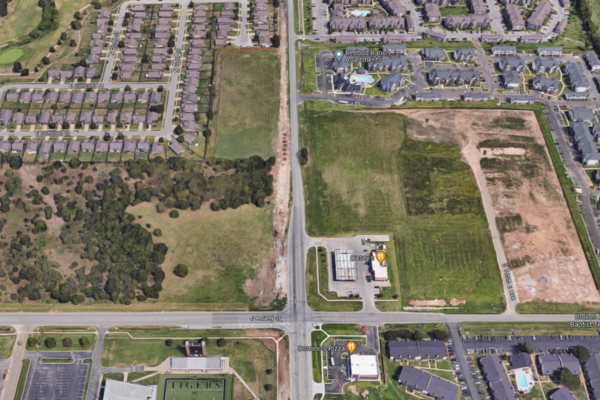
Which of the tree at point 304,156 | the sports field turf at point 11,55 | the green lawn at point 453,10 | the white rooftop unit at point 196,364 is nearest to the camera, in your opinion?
the white rooftop unit at point 196,364

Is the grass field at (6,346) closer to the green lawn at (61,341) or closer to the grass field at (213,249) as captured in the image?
the green lawn at (61,341)

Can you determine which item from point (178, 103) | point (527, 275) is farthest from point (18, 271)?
point (527, 275)

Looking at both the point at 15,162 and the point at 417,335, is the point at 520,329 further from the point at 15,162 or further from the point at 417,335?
the point at 15,162

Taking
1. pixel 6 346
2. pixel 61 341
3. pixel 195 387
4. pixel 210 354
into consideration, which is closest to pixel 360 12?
pixel 210 354

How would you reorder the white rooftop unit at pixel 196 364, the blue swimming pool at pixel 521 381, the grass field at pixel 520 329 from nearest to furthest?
the white rooftop unit at pixel 196 364
the blue swimming pool at pixel 521 381
the grass field at pixel 520 329

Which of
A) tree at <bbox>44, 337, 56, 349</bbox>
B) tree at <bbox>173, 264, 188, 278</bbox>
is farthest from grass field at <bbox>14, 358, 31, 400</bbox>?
tree at <bbox>173, 264, 188, 278</bbox>

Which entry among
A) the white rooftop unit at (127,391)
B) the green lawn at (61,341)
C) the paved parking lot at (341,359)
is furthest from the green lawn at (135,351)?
the paved parking lot at (341,359)

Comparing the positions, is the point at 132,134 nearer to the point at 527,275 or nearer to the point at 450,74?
the point at 450,74
